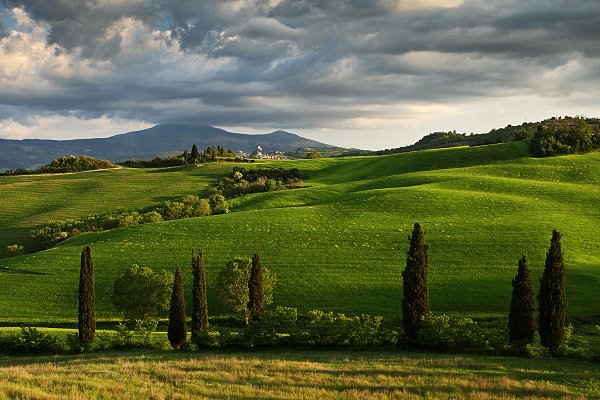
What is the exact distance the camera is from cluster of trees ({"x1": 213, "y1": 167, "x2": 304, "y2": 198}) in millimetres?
127000

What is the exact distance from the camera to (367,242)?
75375mm

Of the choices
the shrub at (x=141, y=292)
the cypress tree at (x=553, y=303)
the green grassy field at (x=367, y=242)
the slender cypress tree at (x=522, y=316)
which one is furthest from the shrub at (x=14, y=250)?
the cypress tree at (x=553, y=303)

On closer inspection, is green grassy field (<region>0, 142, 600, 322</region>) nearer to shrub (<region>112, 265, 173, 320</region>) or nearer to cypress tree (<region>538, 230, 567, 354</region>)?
shrub (<region>112, 265, 173, 320</region>)

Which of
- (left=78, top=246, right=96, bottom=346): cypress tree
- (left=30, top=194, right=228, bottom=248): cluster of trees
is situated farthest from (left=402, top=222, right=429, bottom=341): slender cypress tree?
(left=30, top=194, right=228, bottom=248): cluster of trees

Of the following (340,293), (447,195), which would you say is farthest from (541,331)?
(447,195)

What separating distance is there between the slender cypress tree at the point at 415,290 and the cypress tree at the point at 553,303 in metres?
8.26

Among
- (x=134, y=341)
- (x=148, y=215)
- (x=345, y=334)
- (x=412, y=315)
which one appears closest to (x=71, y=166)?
(x=148, y=215)

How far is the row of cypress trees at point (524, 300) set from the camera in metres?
39.7

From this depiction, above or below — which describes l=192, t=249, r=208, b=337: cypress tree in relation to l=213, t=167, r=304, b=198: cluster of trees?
below

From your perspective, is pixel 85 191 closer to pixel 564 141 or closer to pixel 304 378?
pixel 564 141

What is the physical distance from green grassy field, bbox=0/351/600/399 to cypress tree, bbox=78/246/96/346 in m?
7.57

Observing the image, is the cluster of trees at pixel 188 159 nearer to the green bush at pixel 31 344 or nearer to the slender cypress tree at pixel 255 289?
the slender cypress tree at pixel 255 289

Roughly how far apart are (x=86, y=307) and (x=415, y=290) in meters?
25.8

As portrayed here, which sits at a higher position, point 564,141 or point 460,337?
point 564,141
